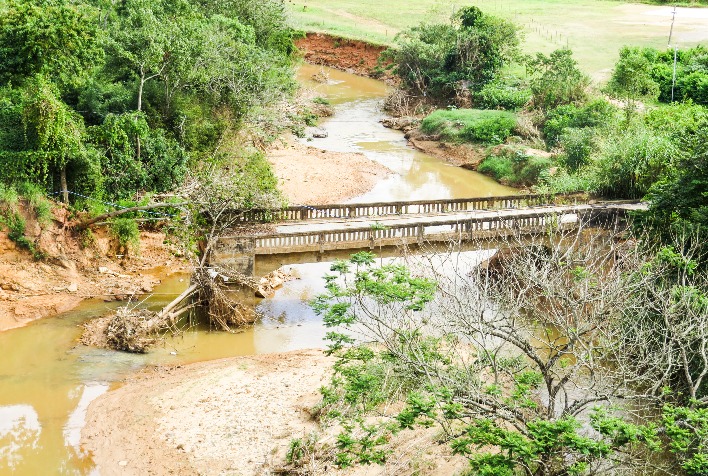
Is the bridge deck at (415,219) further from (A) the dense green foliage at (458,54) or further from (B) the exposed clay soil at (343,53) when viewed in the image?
(B) the exposed clay soil at (343,53)

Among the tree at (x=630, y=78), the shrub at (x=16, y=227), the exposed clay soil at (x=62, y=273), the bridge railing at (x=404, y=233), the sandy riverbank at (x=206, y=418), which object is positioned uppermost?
the tree at (x=630, y=78)

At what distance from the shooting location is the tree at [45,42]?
29.0m

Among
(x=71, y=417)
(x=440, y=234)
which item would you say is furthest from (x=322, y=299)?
(x=440, y=234)

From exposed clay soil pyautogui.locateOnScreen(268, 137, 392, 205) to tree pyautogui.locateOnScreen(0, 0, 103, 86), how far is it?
11500 mm

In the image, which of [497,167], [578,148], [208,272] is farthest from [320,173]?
[208,272]

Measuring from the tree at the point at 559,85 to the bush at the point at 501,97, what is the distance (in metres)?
1.05

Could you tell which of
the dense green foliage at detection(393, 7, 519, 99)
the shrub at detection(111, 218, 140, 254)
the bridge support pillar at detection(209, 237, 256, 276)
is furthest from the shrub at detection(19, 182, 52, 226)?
the dense green foliage at detection(393, 7, 519, 99)

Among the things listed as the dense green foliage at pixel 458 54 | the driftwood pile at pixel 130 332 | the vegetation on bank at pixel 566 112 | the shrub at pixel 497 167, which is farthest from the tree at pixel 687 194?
the dense green foliage at pixel 458 54

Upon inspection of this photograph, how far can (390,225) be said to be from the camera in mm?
27969

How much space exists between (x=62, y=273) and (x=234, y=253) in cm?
624

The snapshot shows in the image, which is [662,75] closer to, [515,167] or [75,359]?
[515,167]

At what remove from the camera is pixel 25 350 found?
84.1 ft

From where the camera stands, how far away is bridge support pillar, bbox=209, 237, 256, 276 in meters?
27.2

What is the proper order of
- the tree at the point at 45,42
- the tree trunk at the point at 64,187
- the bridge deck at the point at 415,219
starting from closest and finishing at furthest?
1. the bridge deck at the point at 415,219
2. the tree at the point at 45,42
3. the tree trunk at the point at 64,187
